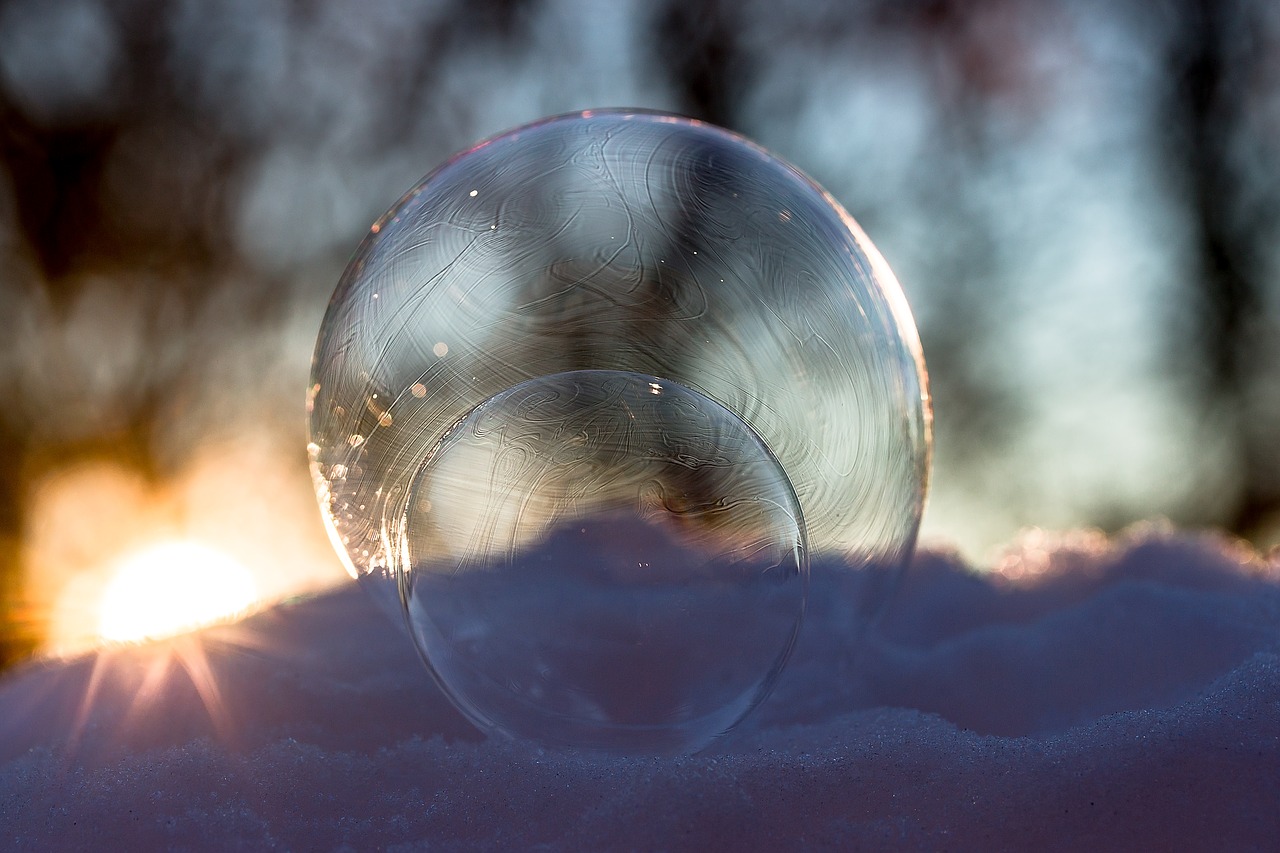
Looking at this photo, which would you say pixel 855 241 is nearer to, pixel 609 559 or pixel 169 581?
pixel 609 559

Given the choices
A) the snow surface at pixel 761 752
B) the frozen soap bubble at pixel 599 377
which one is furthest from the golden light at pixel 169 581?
the frozen soap bubble at pixel 599 377

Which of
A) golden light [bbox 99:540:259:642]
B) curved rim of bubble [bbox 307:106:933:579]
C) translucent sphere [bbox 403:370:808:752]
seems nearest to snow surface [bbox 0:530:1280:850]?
translucent sphere [bbox 403:370:808:752]

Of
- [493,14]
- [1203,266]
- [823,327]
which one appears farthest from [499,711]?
[1203,266]

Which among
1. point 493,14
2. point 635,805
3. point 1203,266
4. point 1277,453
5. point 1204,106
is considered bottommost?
point 635,805

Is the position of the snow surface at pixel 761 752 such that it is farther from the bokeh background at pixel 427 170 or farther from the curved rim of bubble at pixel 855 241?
Answer: the bokeh background at pixel 427 170

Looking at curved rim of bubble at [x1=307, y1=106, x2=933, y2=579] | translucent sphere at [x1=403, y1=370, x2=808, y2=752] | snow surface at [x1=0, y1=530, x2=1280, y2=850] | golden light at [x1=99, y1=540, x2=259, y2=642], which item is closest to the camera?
snow surface at [x1=0, y1=530, x2=1280, y2=850]

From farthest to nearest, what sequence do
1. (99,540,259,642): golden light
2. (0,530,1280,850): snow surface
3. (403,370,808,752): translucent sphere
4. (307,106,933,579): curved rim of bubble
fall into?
1. (99,540,259,642): golden light
2. (307,106,933,579): curved rim of bubble
3. (403,370,808,752): translucent sphere
4. (0,530,1280,850): snow surface

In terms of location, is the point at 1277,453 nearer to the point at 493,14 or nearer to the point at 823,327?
the point at 493,14

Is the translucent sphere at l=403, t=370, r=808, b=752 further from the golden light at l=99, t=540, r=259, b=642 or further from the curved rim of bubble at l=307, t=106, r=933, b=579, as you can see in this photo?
the golden light at l=99, t=540, r=259, b=642

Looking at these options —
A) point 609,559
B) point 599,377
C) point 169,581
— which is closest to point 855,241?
point 599,377
